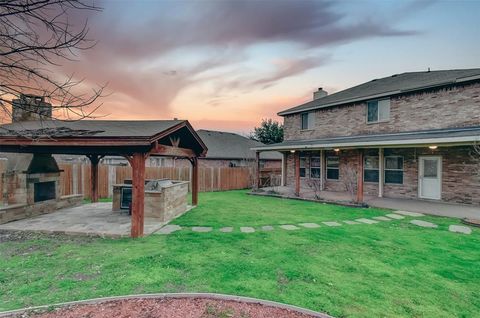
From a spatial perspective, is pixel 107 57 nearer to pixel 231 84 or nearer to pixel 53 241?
pixel 53 241

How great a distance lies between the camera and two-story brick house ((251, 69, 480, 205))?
9.97 m

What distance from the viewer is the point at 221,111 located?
18703mm

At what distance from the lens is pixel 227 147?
76.5 feet

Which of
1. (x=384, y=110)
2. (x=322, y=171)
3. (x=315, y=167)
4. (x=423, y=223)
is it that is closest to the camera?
(x=423, y=223)

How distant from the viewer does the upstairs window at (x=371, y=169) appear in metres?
12.8

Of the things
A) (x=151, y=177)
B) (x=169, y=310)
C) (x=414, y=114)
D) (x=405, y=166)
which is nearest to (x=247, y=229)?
(x=169, y=310)

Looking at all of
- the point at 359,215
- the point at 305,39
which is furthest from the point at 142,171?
the point at 305,39

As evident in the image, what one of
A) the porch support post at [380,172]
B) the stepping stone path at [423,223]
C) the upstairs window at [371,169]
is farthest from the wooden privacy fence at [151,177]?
the stepping stone path at [423,223]

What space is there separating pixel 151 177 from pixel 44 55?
1239 cm

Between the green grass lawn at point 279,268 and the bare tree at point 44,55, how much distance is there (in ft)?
8.32

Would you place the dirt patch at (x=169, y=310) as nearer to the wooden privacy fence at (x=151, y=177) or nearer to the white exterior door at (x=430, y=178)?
the wooden privacy fence at (x=151, y=177)

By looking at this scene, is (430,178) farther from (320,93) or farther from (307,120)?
(320,93)

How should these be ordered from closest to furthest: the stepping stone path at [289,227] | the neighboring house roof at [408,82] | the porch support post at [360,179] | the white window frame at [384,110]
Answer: the stepping stone path at [289,227] < the porch support post at [360,179] < the neighboring house roof at [408,82] < the white window frame at [384,110]

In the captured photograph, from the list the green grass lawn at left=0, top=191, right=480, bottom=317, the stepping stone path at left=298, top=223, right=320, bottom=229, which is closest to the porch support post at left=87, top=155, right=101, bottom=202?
the green grass lawn at left=0, top=191, right=480, bottom=317
